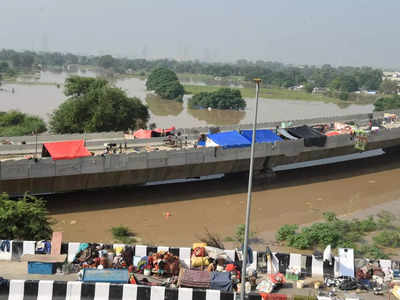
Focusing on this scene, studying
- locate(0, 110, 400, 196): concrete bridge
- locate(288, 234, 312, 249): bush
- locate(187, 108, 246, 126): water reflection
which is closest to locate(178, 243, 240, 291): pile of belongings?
locate(288, 234, 312, 249): bush

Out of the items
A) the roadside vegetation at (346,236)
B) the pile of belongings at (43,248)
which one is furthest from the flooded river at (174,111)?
the pile of belongings at (43,248)

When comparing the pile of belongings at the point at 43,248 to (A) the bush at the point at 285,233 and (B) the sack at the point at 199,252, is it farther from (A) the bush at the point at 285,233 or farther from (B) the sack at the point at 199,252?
(A) the bush at the point at 285,233

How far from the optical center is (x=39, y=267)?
9.75 metres

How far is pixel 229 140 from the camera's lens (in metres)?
21.4

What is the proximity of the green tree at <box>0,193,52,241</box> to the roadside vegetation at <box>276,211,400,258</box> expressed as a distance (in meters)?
7.98

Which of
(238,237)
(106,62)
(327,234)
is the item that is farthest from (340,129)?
(106,62)

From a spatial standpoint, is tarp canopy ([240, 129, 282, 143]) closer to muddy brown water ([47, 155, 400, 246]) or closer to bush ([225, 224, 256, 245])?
muddy brown water ([47, 155, 400, 246])

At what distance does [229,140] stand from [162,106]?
138 ft

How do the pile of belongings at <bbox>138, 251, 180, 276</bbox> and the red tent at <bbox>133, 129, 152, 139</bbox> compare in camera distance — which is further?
the red tent at <bbox>133, 129, 152, 139</bbox>

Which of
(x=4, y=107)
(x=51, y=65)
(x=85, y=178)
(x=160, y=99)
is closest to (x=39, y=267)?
(x=85, y=178)

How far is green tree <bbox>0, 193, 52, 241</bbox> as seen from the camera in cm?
1182

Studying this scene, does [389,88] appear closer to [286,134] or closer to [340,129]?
[340,129]

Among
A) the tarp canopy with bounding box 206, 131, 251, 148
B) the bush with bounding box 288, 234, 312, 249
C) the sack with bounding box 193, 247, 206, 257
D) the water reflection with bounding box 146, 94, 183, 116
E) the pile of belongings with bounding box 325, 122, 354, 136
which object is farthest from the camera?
the water reflection with bounding box 146, 94, 183, 116

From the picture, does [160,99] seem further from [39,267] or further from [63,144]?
[39,267]
